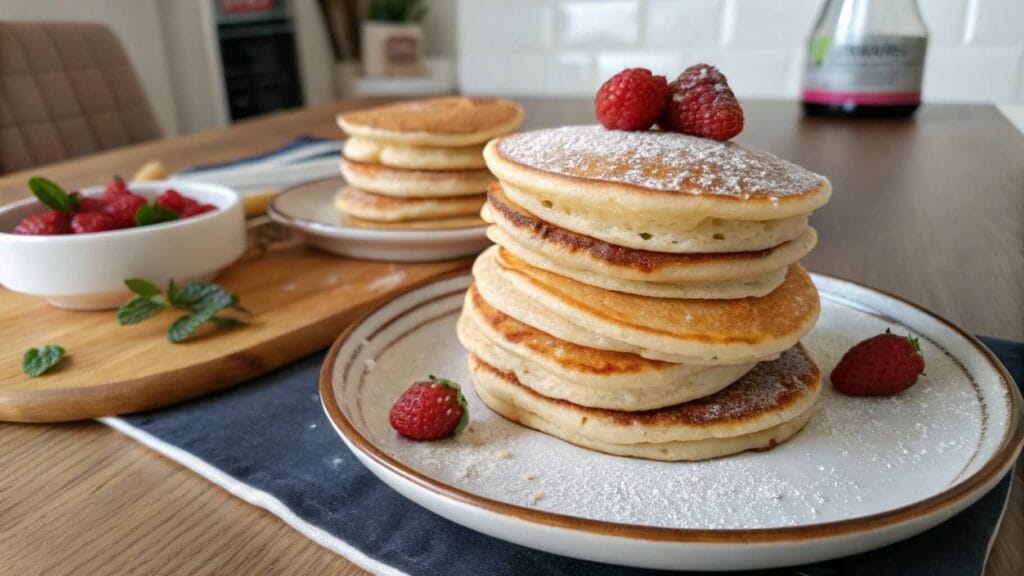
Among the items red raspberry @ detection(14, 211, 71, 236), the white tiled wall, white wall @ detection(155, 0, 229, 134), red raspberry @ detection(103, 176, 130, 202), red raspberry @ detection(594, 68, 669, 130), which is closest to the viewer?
red raspberry @ detection(594, 68, 669, 130)

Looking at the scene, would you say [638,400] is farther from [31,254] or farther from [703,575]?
[31,254]

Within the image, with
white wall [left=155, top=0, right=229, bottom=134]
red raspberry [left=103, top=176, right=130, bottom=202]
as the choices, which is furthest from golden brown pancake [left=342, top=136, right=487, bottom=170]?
white wall [left=155, top=0, right=229, bottom=134]

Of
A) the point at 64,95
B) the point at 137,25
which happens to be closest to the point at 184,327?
the point at 64,95

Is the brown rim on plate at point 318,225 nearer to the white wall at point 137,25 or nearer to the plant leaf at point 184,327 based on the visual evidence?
the plant leaf at point 184,327

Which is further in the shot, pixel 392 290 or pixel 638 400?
pixel 392 290

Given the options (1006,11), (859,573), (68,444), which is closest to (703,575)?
(859,573)

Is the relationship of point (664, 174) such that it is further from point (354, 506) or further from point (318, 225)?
point (318, 225)

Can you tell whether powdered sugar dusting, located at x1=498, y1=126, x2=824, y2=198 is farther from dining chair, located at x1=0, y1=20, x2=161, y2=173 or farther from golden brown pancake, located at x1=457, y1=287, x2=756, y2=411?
dining chair, located at x1=0, y1=20, x2=161, y2=173
